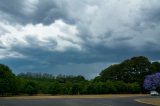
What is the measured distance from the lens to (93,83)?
11462 centimetres

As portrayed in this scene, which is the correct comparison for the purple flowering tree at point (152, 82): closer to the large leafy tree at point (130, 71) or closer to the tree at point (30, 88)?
the large leafy tree at point (130, 71)

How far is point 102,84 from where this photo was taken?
113000mm

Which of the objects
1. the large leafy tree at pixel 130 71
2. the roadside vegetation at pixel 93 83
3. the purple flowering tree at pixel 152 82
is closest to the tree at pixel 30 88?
the roadside vegetation at pixel 93 83

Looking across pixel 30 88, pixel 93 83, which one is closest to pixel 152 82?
pixel 93 83

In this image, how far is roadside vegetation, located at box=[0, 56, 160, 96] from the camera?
311ft

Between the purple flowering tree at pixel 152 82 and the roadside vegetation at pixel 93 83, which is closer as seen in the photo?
the roadside vegetation at pixel 93 83

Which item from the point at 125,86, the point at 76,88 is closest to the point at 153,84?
the point at 125,86

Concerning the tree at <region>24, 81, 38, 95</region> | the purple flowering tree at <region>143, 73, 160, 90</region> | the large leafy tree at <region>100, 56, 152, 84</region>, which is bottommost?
the tree at <region>24, 81, 38, 95</region>

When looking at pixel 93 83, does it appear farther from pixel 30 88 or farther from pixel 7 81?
pixel 7 81

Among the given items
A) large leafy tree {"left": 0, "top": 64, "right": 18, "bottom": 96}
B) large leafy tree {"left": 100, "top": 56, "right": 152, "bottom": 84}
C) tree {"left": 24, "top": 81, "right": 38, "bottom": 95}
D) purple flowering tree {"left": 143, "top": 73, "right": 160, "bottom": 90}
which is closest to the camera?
large leafy tree {"left": 0, "top": 64, "right": 18, "bottom": 96}

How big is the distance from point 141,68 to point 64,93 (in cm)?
4083

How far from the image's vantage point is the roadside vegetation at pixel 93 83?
9481cm

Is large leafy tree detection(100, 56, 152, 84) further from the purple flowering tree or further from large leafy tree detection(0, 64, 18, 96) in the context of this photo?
large leafy tree detection(0, 64, 18, 96)

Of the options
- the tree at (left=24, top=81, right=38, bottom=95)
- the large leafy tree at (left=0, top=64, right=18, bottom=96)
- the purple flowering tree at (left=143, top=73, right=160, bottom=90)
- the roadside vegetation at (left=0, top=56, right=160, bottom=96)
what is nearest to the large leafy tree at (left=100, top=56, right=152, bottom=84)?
the roadside vegetation at (left=0, top=56, right=160, bottom=96)
